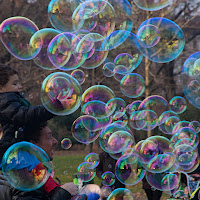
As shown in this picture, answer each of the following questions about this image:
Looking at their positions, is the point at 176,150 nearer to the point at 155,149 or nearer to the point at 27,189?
the point at 155,149

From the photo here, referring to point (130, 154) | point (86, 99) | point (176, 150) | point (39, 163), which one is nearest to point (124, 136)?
point (130, 154)

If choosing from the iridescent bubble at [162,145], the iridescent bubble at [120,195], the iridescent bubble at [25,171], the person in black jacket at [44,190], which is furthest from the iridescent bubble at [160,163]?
the iridescent bubble at [25,171]

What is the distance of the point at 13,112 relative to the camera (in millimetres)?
2941

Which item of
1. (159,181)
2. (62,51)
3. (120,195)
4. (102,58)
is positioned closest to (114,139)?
(159,181)

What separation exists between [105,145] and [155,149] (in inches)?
27.7

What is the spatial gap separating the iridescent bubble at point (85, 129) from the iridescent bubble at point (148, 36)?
132 cm

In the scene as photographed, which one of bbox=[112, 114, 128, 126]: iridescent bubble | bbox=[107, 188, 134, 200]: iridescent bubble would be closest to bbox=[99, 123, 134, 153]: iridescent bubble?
bbox=[112, 114, 128, 126]: iridescent bubble

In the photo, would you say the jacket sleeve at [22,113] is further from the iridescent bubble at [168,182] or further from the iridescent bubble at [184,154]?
the iridescent bubble at [184,154]

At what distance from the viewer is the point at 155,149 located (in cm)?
547

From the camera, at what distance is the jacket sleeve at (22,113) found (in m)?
2.85

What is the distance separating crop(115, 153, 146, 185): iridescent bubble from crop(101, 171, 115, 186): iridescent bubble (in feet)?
0.87

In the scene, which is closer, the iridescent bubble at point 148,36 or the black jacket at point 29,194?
the black jacket at point 29,194

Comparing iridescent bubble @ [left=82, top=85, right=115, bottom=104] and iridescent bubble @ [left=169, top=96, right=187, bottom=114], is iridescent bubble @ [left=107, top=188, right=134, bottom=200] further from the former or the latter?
iridescent bubble @ [left=169, top=96, right=187, bottom=114]

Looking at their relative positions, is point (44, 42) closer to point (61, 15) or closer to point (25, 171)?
point (61, 15)
